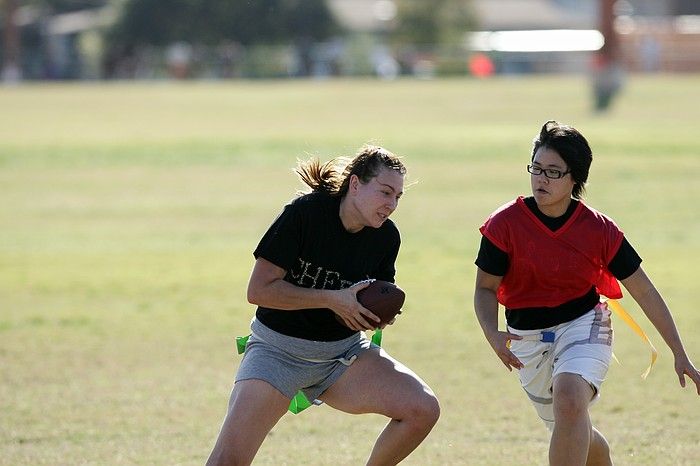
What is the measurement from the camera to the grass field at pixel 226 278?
24.9ft

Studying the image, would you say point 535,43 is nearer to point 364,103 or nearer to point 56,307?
point 364,103

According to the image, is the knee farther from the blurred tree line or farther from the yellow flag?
the blurred tree line

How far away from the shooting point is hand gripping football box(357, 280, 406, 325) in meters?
5.69

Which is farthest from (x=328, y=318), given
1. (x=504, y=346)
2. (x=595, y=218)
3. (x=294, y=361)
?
(x=595, y=218)

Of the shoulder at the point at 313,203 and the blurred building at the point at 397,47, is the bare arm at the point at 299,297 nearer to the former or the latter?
the shoulder at the point at 313,203

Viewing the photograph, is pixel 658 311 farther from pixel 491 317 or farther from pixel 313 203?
pixel 313 203

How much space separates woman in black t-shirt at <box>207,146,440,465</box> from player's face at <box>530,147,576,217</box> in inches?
23.5

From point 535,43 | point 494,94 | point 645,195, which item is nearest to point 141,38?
point 535,43

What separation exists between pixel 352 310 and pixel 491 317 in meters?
0.65

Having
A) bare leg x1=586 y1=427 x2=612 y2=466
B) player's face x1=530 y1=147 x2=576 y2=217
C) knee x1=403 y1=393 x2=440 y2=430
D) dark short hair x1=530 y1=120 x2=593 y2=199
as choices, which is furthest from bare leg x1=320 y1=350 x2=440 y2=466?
dark short hair x1=530 y1=120 x2=593 y2=199

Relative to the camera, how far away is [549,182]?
5719 mm

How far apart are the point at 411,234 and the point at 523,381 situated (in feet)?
40.9

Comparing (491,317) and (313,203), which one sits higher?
(313,203)

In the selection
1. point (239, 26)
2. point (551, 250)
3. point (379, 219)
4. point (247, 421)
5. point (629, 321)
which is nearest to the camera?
point (247, 421)
